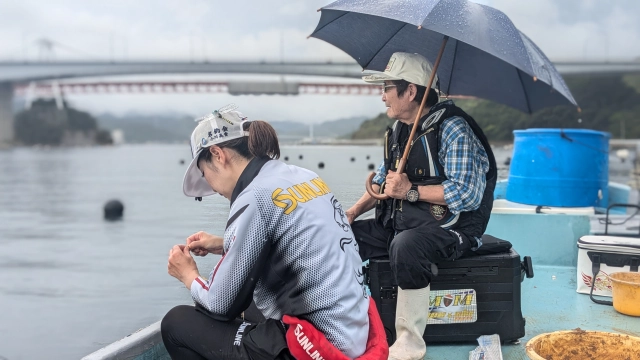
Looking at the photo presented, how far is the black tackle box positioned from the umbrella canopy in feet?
3.11

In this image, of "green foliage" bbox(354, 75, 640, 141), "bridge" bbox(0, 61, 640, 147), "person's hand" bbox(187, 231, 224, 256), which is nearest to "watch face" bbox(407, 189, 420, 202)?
"person's hand" bbox(187, 231, 224, 256)

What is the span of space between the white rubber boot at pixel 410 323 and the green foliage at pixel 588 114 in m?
2.44

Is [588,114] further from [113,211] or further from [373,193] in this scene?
[113,211]

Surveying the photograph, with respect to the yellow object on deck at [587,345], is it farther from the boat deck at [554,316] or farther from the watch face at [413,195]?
the watch face at [413,195]

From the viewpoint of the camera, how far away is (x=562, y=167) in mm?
4891

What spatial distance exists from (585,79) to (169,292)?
15576 mm

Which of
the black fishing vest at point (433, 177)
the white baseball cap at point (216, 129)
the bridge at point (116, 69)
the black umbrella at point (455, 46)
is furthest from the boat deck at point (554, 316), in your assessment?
the bridge at point (116, 69)

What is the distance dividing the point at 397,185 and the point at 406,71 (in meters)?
0.59

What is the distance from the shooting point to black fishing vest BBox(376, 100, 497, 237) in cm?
265

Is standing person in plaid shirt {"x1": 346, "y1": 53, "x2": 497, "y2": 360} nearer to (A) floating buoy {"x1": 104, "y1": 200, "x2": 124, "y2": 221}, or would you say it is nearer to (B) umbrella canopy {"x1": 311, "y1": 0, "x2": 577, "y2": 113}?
(B) umbrella canopy {"x1": 311, "y1": 0, "x2": 577, "y2": 113}

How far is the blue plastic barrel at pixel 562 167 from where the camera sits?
4.86m

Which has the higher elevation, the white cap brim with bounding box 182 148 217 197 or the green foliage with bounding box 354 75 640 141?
the green foliage with bounding box 354 75 640 141

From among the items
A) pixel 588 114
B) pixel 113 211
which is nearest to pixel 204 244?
pixel 588 114

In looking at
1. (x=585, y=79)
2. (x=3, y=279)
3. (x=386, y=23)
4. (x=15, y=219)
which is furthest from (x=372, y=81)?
(x=15, y=219)
